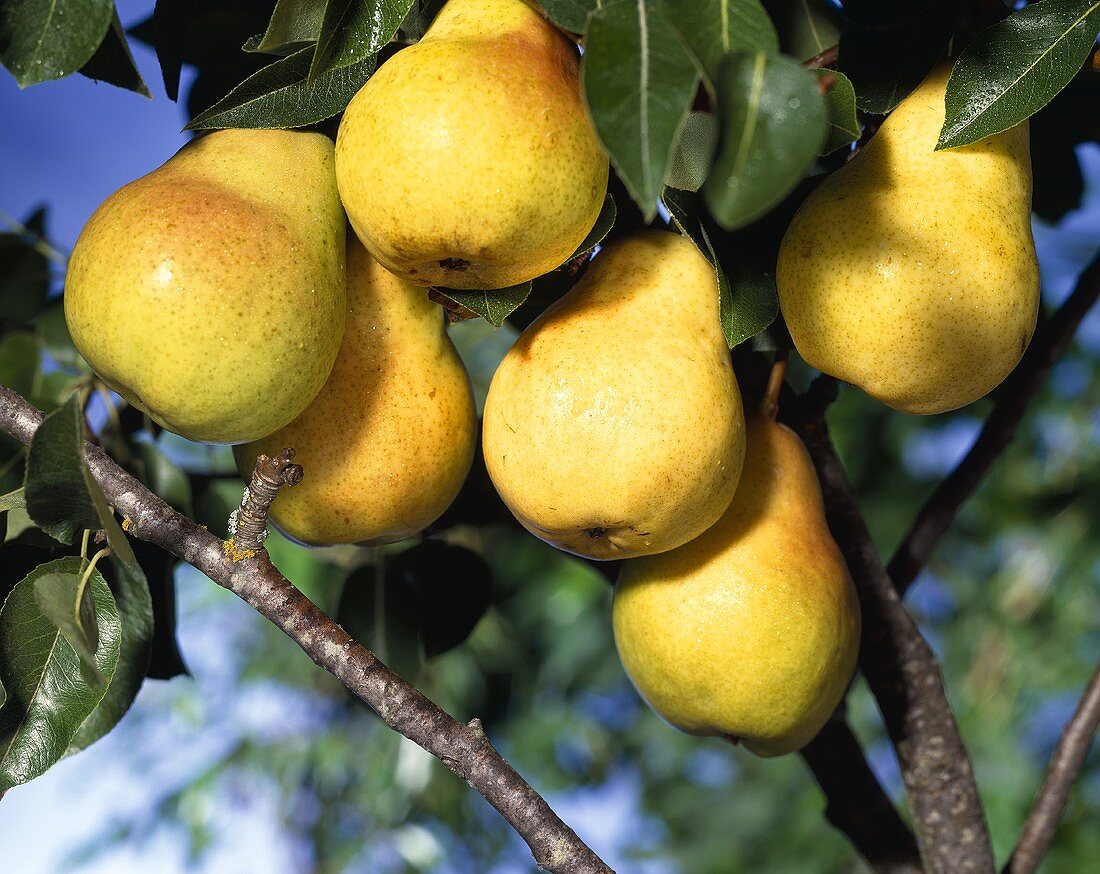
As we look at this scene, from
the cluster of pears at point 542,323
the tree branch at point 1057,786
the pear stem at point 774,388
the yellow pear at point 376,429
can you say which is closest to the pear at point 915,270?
the cluster of pears at point 542,323

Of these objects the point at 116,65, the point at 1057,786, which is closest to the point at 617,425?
the point at 116,65

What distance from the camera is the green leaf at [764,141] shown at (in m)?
0.34

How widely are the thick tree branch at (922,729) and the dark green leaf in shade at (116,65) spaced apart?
0.54 metres

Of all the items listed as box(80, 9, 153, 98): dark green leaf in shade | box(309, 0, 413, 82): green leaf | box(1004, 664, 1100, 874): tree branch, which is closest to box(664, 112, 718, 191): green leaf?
box(309, 0, 413, 82): green leaf

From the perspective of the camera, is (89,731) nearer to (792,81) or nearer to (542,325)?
(542,325)

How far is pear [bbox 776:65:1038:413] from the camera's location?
540 millimetres

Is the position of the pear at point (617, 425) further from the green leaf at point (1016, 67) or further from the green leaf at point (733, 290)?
the green leaf at point (1016, 67)

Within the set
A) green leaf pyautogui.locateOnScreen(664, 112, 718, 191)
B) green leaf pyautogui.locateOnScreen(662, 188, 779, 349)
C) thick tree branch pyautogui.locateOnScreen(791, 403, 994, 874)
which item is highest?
green leaf pyautogui.locateOnScreen(664, 112, 718, 191)

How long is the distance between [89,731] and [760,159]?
554 mm

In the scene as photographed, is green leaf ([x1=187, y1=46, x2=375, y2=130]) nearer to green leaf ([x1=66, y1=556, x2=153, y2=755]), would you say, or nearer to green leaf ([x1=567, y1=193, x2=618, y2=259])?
green leaf ([x1=567, y1=193, x2=618, y2=259])

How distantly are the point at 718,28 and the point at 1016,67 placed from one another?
21 centimetres

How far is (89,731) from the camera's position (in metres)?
0.67

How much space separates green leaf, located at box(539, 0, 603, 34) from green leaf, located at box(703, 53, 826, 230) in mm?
124

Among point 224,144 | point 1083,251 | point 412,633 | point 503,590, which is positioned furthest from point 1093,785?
point 224,144
